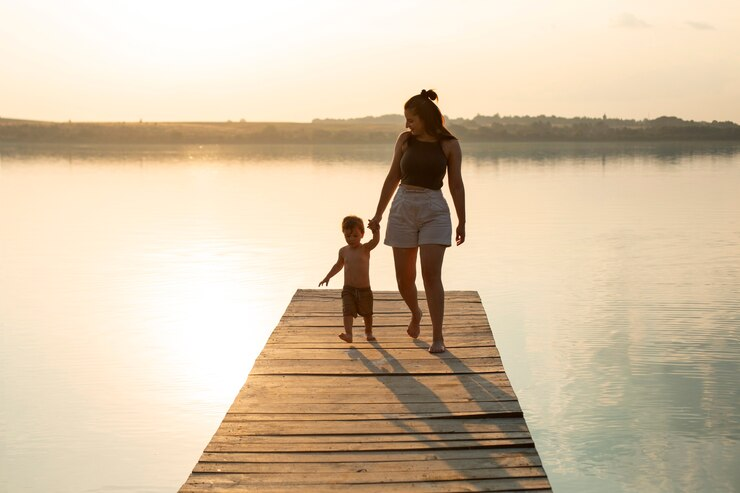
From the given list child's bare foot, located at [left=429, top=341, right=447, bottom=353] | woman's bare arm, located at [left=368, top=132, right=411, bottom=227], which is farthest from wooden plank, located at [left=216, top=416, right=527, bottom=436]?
woman's bare arm, located at [left=368, top=132, right=411, bottom=227]

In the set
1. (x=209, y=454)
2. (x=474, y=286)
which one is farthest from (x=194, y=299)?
(x=209, y=454)

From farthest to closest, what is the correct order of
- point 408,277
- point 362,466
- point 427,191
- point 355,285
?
point 355,285 < point 408,277 < point 427,191 < point 362,466

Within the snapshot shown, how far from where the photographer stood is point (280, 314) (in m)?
12.9

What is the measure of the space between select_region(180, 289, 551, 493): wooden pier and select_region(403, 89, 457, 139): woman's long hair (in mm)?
1599

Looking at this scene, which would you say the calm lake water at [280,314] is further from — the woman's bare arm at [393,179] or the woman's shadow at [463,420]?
the woman's bare arm at [393,179]

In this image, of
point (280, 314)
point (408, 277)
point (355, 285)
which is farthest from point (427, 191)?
point (280, 314)

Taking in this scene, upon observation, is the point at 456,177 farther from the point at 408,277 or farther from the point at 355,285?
the point at 355,285

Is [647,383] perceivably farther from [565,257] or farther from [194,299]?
[565,257]

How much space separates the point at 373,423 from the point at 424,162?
208 cm

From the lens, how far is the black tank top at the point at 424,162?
685 cm

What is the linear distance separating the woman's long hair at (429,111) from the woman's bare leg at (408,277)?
0.87m

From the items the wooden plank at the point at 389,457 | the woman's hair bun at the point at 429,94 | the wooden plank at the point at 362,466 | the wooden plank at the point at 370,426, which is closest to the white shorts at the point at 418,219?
the woman's hair bun at the point at 429,94

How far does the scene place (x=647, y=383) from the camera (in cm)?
933

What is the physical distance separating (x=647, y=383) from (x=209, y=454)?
551cm
